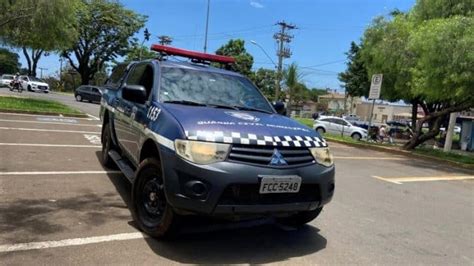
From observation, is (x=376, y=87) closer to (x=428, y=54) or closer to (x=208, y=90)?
(x=428, y=54)

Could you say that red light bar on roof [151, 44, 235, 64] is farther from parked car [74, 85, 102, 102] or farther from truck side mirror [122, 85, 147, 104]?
parked car [74, 85, 102, 102]

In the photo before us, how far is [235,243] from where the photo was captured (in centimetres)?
498

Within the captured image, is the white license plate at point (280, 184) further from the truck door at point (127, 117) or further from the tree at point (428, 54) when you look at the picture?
the tree at point (428, 54)

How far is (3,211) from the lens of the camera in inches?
212

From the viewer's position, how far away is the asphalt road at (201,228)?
4508 mm

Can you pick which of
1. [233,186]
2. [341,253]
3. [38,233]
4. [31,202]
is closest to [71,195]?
[31,202]

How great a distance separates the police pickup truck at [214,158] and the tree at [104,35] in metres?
54.6

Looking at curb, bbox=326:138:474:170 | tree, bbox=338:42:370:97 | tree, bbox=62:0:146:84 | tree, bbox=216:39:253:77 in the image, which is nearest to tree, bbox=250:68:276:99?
tree, bbox=216:39:253:77

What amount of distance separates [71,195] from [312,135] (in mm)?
3358

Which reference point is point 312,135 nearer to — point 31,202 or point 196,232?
point 196,232

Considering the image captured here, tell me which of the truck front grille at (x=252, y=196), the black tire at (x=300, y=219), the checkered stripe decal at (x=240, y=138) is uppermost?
the checkered stripe decal at (x=240, y=138)

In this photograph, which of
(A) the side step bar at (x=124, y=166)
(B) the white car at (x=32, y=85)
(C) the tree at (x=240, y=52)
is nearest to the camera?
(A) the side step bar at (x=124, y=166)

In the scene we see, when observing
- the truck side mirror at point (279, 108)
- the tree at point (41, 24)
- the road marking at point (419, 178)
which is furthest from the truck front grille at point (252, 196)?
the tree at point (41, 24)

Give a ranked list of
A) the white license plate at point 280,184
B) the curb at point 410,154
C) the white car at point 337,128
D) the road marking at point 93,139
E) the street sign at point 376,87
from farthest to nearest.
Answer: the white car at point 337,128, the street sign at point 376,87, the curb at point 410,154, the road marking at point 93,139, the white license plate at point 280,184
